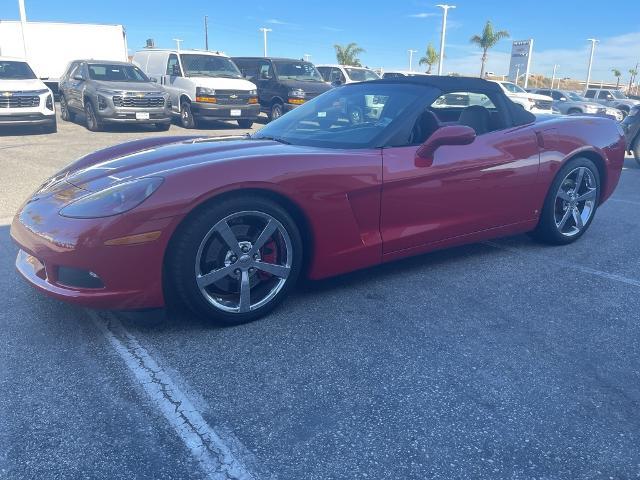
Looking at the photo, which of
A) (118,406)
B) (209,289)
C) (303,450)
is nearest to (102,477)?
(118,406)

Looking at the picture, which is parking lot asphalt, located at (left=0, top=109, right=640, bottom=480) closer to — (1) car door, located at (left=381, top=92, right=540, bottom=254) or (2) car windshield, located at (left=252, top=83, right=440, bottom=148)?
(1) car door, located at (left=381, top=92, right=540, bottom=254)

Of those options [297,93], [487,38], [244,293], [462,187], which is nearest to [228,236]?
[244,293]

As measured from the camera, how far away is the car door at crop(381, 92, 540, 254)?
131 inches

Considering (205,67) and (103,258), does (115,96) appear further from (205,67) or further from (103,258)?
(103,258)

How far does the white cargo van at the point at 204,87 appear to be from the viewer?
42.4 ft

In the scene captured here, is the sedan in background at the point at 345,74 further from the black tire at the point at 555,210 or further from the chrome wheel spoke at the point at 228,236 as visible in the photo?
the chrome wheel spoke at the point at 228,236

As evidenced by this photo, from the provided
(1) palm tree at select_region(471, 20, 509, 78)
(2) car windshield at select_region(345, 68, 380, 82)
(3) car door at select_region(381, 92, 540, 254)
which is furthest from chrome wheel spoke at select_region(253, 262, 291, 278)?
(1) palm tree at select_region(471, 20, 509, 78)

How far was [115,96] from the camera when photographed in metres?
11.9

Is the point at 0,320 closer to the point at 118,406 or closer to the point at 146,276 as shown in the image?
the point at 146,276

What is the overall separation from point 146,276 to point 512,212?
2.67 metres

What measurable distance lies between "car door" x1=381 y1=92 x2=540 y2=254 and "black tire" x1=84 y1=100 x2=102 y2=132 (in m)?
10.2

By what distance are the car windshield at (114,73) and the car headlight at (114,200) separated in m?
11.1

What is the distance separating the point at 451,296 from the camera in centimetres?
344

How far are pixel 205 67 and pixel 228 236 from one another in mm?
11971
